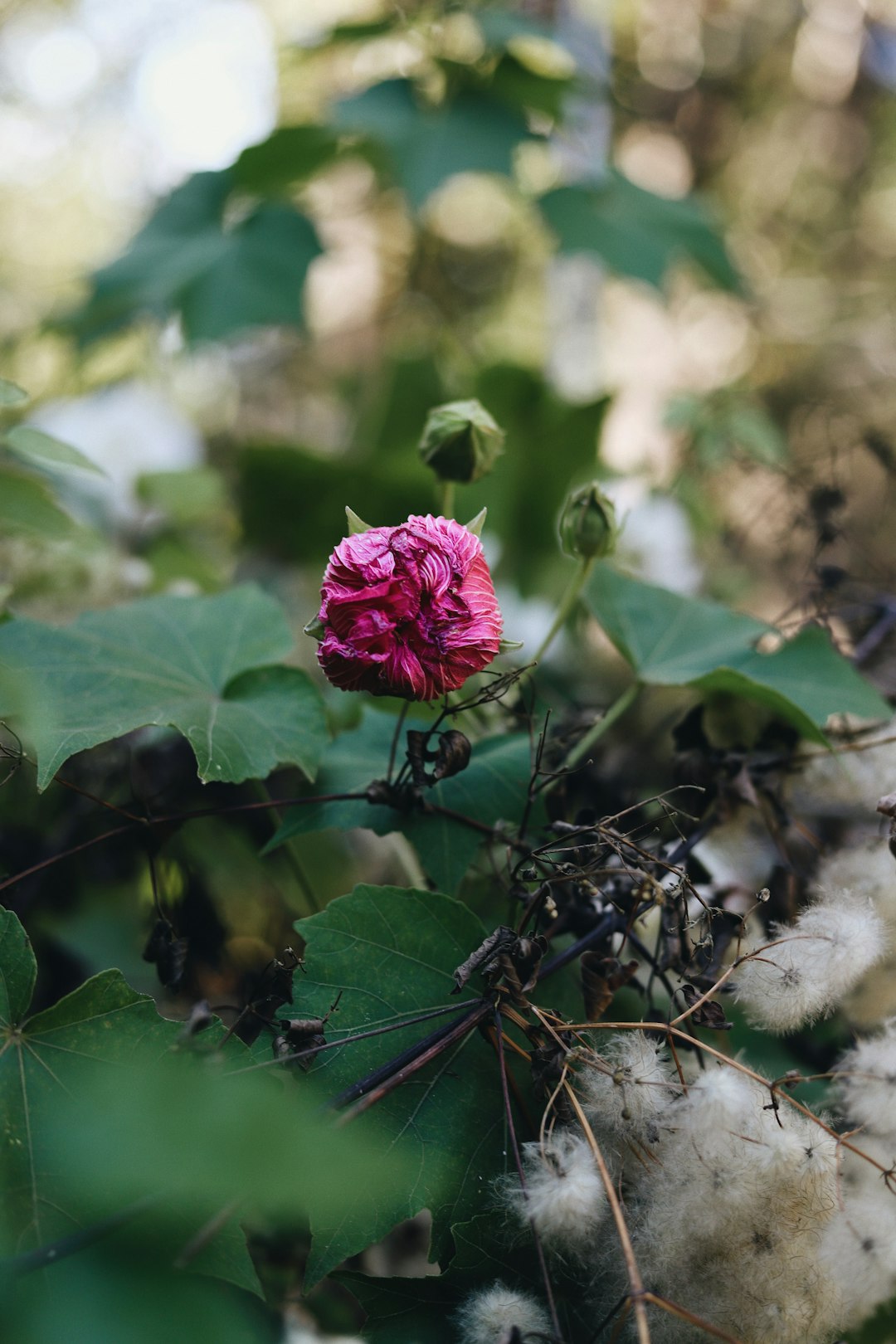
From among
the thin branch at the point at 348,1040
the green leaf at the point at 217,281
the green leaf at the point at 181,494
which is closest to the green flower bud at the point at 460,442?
the thin branch at the point at 348,1040

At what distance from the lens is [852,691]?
47 centimetres

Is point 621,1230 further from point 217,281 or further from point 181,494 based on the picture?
point 217,281

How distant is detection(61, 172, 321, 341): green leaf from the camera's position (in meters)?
0.88

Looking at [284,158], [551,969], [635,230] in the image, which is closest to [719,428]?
[635,230]

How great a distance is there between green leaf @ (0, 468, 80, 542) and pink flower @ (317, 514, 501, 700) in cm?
21

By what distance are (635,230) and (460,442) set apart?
62 cm

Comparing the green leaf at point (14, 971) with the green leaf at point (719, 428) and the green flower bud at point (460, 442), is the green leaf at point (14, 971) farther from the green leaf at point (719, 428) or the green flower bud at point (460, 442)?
the green leaf at point (719, 428)

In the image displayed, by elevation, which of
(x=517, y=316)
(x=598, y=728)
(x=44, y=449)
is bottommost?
(x=517, y=316)

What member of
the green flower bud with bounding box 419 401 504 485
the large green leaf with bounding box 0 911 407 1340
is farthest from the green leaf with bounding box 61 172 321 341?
the large green leaf with bounding box 0 911 407 1340

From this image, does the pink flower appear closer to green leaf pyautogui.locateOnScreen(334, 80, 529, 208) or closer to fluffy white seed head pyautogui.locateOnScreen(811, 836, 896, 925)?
fluffy white seed head pyautogui.locateOnScreen(811, 836, 896, 925)

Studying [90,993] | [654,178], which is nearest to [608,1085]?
[90,993]

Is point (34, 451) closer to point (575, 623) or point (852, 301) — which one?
point (575, 623)

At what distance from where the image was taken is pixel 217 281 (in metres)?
0.90

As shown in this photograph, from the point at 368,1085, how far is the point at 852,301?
1527 mm
